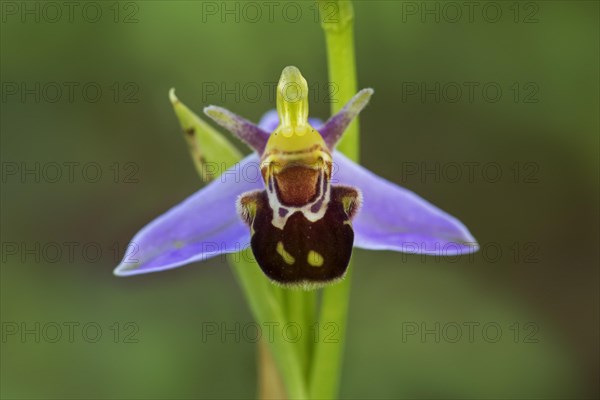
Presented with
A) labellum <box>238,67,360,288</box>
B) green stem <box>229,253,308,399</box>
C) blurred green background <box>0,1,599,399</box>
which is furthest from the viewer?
blurred green background <box>0,1,599,399</box>

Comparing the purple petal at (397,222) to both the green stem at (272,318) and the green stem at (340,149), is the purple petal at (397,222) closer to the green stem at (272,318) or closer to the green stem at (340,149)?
the green stem at (340,149)

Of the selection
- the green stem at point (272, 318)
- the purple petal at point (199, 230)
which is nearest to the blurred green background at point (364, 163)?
the green stem at point (272, 318)

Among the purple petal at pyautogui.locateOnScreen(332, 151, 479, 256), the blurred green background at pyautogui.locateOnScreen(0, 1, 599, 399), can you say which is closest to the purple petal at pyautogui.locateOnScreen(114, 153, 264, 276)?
the purple petal at pyautogui.locateOnScreen(332, 151, 479, 256)

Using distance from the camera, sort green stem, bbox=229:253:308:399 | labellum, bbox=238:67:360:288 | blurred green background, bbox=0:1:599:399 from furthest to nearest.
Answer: blurred green background, bbox=0:1:599:399 → green stem, bbox=229:253:308:399 → labellum, bbox=238:67:360:288

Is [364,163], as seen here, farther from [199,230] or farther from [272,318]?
[199,230]

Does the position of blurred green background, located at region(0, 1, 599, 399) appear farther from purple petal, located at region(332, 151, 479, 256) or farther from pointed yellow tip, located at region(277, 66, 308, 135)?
pointed yellow tip, located at region(277, 66, 308, 135)

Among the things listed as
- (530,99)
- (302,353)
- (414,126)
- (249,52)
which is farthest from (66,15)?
(302,353)

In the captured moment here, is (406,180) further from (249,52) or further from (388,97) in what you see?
(249,52)
